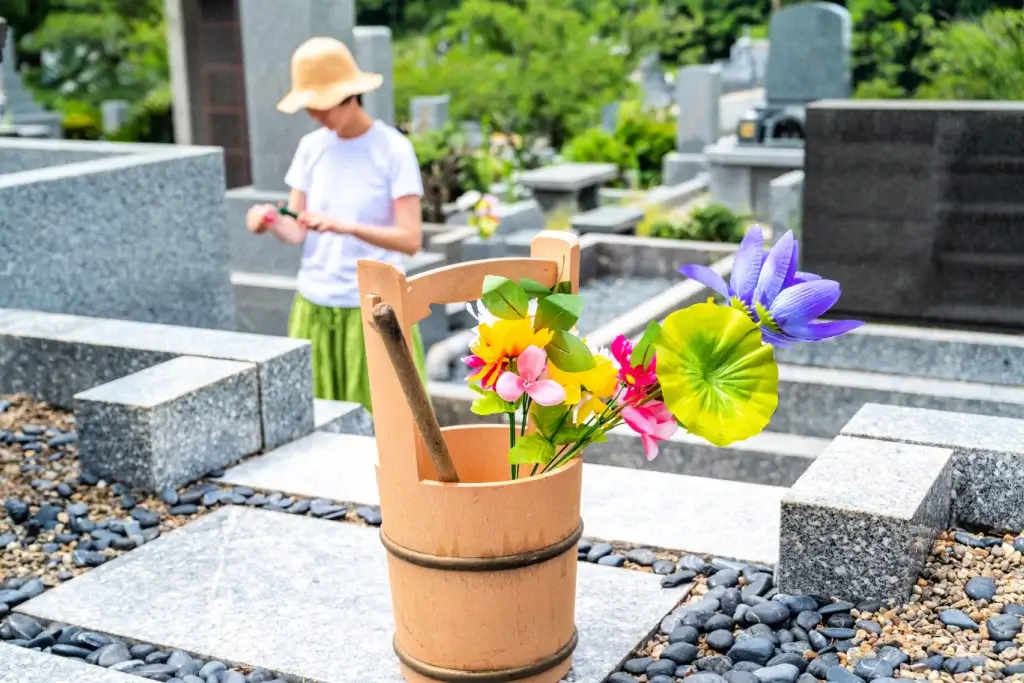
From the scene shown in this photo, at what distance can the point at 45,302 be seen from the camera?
4957 mm

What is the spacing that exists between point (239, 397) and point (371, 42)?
6.92 meters

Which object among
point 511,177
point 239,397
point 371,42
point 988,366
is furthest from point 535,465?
point 511,177

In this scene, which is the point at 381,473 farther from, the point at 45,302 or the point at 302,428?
the point at 45,302

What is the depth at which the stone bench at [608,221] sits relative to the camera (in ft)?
31.2

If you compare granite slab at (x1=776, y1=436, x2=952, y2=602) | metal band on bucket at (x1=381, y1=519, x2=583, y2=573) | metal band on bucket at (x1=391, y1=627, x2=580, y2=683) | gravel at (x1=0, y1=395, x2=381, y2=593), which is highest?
metal band on bucket at (x1=381, y1=519, x2=583, y2=573)

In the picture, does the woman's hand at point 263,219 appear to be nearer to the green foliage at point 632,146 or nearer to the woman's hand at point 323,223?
the woman's hand at point 323,223

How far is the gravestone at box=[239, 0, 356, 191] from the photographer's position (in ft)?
25.5

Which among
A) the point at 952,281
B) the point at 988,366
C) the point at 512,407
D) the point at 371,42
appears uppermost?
the point at 371,42

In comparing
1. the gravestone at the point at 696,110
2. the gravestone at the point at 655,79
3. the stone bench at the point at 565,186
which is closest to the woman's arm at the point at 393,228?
the stone bench at the point at 565,186

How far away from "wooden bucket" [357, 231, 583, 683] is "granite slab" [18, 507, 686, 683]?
176 millimetres

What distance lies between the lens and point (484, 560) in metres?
2.06

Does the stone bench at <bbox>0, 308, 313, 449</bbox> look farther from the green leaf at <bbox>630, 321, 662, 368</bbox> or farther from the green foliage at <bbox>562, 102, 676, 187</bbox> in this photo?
the green foliage at <bbox>562, 102, 676, 187</bbox>

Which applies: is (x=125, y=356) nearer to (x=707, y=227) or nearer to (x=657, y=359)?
(x=657, y=359)

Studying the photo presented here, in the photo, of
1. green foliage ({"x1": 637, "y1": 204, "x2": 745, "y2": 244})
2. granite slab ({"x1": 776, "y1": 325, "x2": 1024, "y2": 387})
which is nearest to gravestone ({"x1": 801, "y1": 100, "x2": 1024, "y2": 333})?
granite slab ({"x1": 776, "y1": 325, "x2": 1024, "y2": 387})
